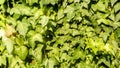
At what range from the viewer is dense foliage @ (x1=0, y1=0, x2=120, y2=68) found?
126 inches

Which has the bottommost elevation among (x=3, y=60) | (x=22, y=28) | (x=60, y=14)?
(x=3, y=60)

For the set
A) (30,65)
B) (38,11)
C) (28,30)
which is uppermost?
(38,11)

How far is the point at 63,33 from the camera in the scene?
3.30 meters

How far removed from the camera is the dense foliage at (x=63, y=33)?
3.20 metres

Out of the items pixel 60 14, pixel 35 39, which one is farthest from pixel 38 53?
pixel 60 14

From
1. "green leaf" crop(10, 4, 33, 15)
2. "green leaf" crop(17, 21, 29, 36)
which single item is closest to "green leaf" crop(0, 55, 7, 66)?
"green leaf" crop(17, 21, 29, 36)

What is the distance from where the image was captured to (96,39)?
320 cm

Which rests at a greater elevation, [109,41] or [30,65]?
[109,41]

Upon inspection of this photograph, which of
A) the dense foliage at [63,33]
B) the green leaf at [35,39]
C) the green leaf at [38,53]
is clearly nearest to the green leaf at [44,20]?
the dense foliage at [63,33]

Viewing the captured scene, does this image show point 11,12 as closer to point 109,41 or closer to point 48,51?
point 48,51

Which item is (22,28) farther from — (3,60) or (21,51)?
(3,60)

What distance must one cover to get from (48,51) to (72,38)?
0.34 meters

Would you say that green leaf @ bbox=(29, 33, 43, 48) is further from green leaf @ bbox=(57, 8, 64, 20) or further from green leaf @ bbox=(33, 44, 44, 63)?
green leaf @ bbox=(57, 8, 64, 20)

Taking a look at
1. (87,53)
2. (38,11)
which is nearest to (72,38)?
(87,53)
